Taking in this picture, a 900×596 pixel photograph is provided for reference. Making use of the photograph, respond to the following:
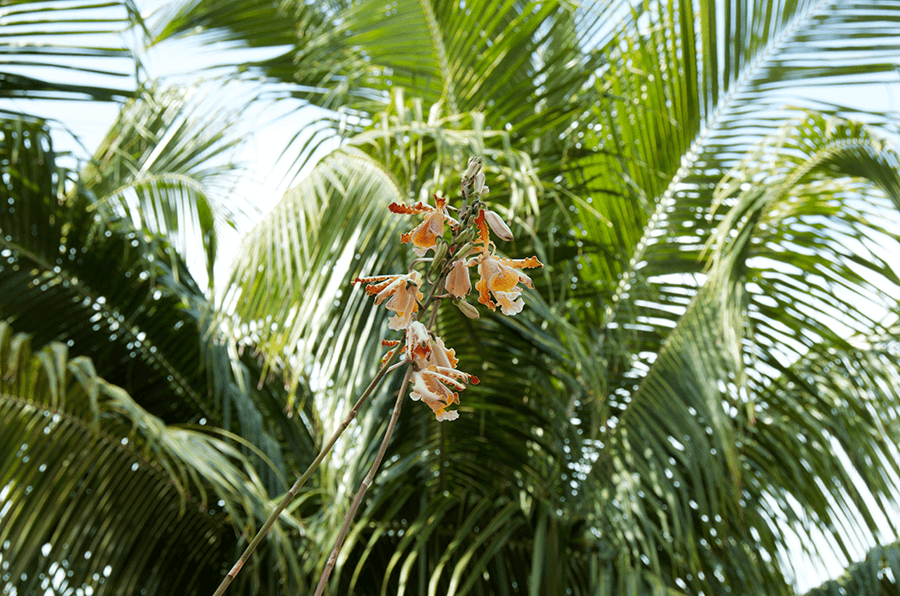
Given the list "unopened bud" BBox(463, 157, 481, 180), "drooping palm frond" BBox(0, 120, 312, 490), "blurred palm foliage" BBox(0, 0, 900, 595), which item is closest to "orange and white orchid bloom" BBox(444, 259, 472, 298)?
"unopened bud" BBox(463, 157, 481, 180)

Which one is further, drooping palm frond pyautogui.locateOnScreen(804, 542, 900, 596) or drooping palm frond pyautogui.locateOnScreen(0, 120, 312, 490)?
drooping palm frond pyautogui.locateOnScreen(0, 120, 312, 490)

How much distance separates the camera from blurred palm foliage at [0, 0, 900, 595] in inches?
93.2

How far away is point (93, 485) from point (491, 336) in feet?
4.77

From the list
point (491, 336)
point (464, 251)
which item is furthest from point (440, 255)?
point (491, 336)

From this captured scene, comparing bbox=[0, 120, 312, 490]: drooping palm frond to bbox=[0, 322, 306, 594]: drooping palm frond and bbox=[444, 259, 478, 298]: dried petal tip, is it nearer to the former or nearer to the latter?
bbox=[0, 322, 306, 594]: drooping palm frond

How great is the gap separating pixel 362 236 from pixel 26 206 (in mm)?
1570

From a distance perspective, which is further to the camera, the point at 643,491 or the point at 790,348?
the point at 790,348

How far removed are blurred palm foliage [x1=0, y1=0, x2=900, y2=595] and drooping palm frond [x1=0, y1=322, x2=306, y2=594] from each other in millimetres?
11

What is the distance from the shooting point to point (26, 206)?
9.89 feet

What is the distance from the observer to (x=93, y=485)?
2.61 m

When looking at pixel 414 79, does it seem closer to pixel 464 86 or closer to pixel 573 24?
pixel 464 86

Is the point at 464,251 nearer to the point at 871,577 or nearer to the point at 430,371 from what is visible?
the point at 430,371

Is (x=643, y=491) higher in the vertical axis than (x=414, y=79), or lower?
lower

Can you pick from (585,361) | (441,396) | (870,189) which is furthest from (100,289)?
(870,189)
